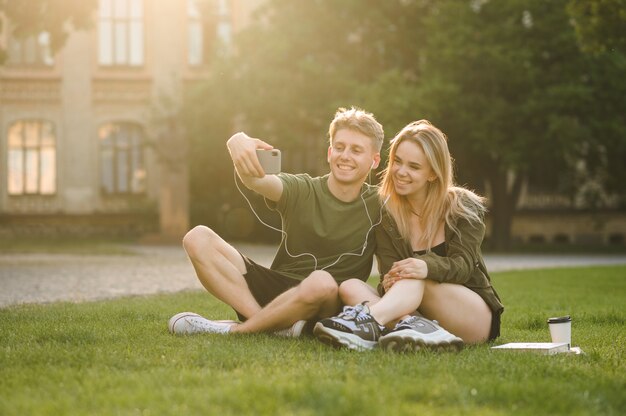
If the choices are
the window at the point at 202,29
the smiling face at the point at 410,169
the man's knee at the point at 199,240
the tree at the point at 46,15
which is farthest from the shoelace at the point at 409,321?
the window at the point at 202,29

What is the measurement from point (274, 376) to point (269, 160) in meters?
1.52

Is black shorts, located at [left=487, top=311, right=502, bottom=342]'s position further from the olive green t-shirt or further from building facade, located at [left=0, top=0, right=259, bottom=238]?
building facade, located at [left=0, top=0, right=259, bottom=238]

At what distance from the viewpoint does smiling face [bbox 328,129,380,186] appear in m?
5.82

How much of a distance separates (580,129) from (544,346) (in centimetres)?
1888

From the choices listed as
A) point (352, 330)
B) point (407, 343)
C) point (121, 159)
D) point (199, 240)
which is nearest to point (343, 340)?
point (352, 330)

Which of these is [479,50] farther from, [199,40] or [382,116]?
[199,40]

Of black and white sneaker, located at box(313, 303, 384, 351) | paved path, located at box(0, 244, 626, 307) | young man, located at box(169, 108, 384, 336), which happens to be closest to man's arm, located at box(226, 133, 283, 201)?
young man, located at box(169, 108, 384, 336)

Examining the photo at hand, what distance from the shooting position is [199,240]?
19.7 feet

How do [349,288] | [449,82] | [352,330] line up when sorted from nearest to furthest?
[352,330]
[349,288]
[449,82]

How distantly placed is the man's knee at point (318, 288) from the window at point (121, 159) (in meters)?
28.8

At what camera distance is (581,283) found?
13430mm

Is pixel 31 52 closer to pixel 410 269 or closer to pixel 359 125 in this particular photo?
pixel 359 125

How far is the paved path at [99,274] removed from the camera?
36.2ft

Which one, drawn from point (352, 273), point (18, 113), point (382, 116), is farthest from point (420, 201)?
point (18, 113)
